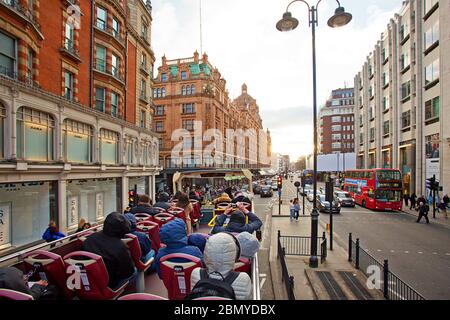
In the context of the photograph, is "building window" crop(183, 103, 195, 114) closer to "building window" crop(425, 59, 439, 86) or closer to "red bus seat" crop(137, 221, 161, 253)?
"building window" crop(425, 59, 439, 86)

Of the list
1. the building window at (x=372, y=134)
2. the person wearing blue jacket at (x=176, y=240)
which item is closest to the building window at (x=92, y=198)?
the person wearing blue jacket at (x=176, y=240)

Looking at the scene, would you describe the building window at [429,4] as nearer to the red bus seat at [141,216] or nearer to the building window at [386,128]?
the building window at [386,128]

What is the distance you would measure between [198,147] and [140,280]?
40.4 meters

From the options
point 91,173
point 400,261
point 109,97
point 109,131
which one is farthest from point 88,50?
point 400,261

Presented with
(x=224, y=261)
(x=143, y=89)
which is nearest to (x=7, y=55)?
(x=224, y=261)

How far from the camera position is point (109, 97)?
18.8 m

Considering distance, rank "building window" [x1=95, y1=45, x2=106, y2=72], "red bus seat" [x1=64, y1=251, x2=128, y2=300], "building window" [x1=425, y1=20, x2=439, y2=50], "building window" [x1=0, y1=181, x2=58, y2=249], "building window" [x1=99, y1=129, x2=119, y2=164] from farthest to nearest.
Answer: "building window" [x1=425, y1=20, x2=439, y2=50], "building window" [x1=95, y1=45, x2=106, y2=72], "building window" [x1=99, y1=129, x2=119, y2=164], "building window" [x1=0, y1=181, x2=58, y2=249], "red bus seat" [x1=64, y1=251, x2=128, y2=300]

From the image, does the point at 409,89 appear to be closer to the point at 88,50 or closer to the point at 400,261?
the point at 400,261

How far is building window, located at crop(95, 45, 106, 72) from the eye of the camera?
17811 millimetres

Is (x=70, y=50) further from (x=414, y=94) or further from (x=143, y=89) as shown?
(x=414, y=94)

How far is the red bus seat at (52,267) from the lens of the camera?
3.62 metres

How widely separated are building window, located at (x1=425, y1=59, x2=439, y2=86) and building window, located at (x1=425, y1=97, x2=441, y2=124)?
6.87 ft

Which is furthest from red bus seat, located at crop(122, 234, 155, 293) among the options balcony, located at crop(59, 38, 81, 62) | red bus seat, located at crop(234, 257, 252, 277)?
balcony, located at crop(59, 38, 81, 62)

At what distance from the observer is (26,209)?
11398 mm
